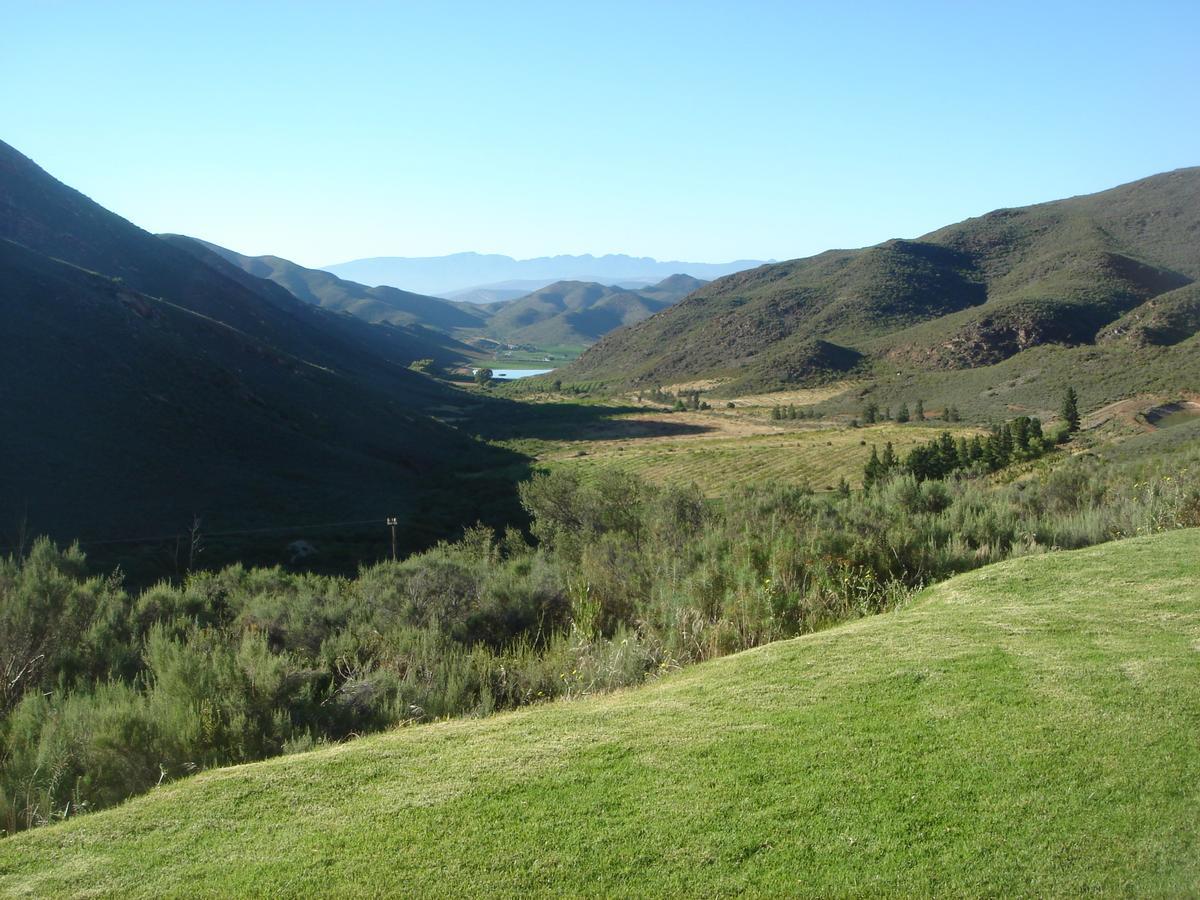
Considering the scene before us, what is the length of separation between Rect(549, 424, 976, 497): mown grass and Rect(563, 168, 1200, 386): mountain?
73.9 feet

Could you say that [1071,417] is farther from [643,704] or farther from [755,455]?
[643,704]

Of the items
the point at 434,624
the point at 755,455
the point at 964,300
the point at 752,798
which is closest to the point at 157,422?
the point at 434,624

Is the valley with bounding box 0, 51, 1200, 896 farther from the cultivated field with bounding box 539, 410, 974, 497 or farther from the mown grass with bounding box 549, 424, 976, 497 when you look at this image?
the cultivated field with bounding box 539, 410, 974, 497

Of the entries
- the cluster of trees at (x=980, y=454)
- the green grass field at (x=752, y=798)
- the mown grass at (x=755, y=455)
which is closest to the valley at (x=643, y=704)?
the green grass field at (x=752, y=798)

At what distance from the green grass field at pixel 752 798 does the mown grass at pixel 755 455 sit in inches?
1528

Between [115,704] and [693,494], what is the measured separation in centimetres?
1018

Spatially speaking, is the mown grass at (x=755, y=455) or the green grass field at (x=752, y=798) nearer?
the green grass field at (x=752, y=798)

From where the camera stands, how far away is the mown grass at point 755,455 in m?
52.0

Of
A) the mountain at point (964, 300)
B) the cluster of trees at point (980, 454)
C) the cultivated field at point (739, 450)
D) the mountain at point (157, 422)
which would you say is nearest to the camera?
the mountain at point (157, 422)

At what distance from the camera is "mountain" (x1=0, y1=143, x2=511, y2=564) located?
1176 inches

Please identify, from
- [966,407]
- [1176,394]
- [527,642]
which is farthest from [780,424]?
[527,642]

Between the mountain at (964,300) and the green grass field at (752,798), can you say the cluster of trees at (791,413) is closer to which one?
the mountain at (964,300)

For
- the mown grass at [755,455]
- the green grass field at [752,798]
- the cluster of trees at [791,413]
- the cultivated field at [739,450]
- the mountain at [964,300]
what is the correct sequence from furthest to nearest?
1. the mountain at [964,300]
2. the cluster of trees at [791,413]
3. the cultivated field at [739,450]
4. the mown grass at [755,455]
5. the green grass field at [752,798]

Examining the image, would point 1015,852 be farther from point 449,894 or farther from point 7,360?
point 7,360
